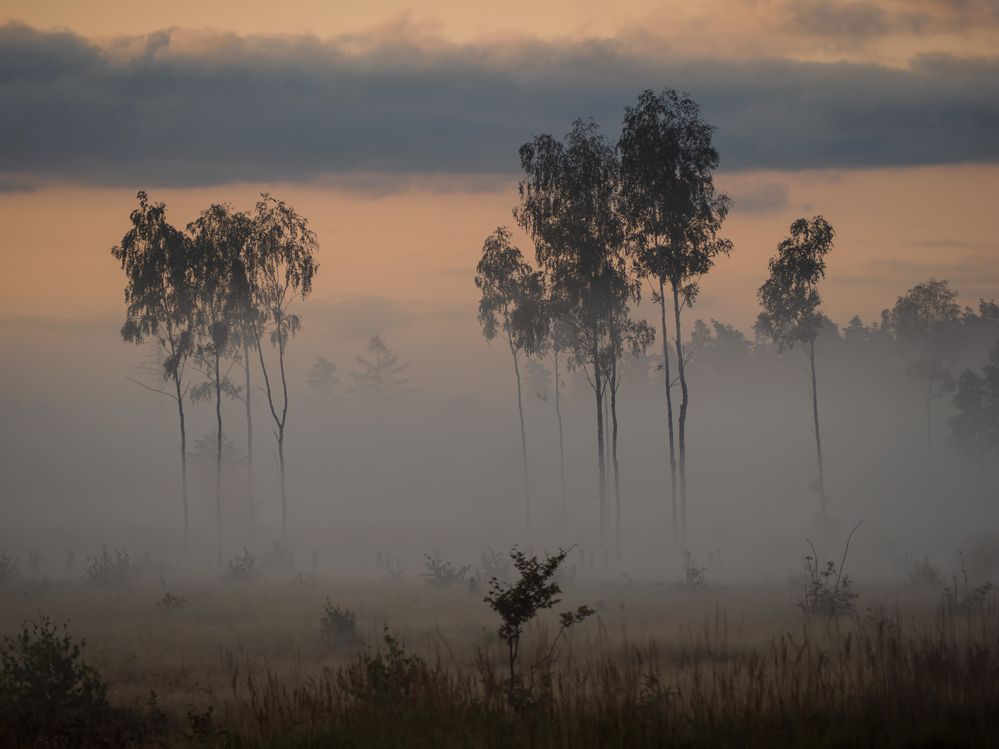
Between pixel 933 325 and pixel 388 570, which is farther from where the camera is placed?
pixel 933 325

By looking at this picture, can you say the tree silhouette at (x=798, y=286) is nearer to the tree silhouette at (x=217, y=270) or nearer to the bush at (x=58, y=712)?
the tree silhouette at (x=217, y=270)

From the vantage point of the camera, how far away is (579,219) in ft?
135

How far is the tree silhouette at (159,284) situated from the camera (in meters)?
42.9

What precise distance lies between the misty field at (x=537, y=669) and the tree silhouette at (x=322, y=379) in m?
123

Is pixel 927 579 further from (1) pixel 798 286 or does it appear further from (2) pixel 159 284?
(2) pixel 159 284

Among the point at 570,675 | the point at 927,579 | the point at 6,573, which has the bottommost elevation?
the point at 927,579

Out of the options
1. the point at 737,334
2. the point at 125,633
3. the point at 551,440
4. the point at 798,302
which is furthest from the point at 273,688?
the point at 737,334

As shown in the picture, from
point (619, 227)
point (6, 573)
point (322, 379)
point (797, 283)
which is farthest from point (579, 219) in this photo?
point (322, 379)

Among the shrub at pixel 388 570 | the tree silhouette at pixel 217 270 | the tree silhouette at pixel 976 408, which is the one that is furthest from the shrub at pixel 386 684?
the tree silhouette at pixel 976 408

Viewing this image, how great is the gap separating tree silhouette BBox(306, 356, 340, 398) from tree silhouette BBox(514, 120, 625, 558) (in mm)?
115585

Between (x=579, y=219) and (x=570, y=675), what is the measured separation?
32.7 metres

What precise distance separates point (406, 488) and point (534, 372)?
149 feet

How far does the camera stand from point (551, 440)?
123 metres

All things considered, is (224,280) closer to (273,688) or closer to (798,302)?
(798,302)
